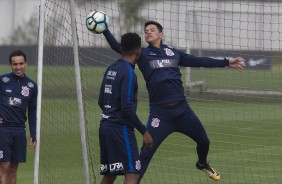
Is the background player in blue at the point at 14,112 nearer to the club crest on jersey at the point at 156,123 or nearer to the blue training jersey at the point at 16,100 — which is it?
the blue training jersey at the point at 16,100

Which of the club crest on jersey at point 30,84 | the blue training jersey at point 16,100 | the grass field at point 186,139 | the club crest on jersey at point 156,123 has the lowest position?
the grass field at point 186,139

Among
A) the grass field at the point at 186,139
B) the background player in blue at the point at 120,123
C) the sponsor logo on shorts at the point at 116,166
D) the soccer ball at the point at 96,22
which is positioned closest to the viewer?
the background player in blue at the point at 120,123

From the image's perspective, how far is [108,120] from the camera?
939 cm

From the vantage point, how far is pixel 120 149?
935 cm

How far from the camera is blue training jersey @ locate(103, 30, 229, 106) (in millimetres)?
10508

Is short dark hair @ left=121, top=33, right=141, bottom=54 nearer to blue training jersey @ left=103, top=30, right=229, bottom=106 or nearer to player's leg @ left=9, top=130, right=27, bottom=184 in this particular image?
blue training jersey @ left=103, top=30, right=229, bottom=106

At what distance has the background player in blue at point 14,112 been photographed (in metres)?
11.1

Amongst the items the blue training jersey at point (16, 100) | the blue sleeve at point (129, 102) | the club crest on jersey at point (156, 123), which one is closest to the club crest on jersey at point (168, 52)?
the club crest on jersey at point (156, 123)

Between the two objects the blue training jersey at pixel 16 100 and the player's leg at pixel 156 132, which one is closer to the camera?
the player's leg at pixel 156 132

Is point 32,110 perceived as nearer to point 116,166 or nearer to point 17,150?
point 17,150

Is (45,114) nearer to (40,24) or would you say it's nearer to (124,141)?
Answer: (40,24)

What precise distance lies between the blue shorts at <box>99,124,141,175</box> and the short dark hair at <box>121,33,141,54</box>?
2.72ft

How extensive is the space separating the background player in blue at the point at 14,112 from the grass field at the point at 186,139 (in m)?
0.93

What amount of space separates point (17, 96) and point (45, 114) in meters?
1.91
